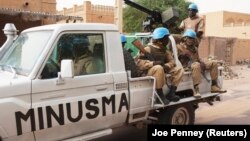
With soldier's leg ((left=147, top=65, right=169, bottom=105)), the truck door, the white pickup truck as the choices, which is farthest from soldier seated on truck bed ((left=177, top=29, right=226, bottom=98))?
the truck door

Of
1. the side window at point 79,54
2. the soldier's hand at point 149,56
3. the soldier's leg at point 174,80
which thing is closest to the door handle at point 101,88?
the side window at point 79,54

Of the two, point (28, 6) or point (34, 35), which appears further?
point (28, 6)

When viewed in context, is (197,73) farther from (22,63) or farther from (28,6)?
(28,6)

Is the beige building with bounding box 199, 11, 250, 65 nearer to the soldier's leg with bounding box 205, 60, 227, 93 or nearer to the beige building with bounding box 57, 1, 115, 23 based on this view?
the beige building with bounding box 57, 1, 115, 23

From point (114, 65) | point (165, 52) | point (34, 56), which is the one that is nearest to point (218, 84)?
point (165, 52)

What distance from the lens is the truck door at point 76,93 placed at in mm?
3773

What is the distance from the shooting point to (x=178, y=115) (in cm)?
562

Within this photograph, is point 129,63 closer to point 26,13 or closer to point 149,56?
point 149,56

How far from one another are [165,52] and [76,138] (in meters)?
2.29

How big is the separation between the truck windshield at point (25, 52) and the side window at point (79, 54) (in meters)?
0.18

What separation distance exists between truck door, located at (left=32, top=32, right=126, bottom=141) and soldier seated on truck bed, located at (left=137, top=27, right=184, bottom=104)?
876 millimetres

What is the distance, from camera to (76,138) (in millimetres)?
4074

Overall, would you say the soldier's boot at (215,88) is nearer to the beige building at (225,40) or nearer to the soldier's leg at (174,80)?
the soldier's leg at (174,80)

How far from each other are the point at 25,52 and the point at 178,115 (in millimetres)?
2930
